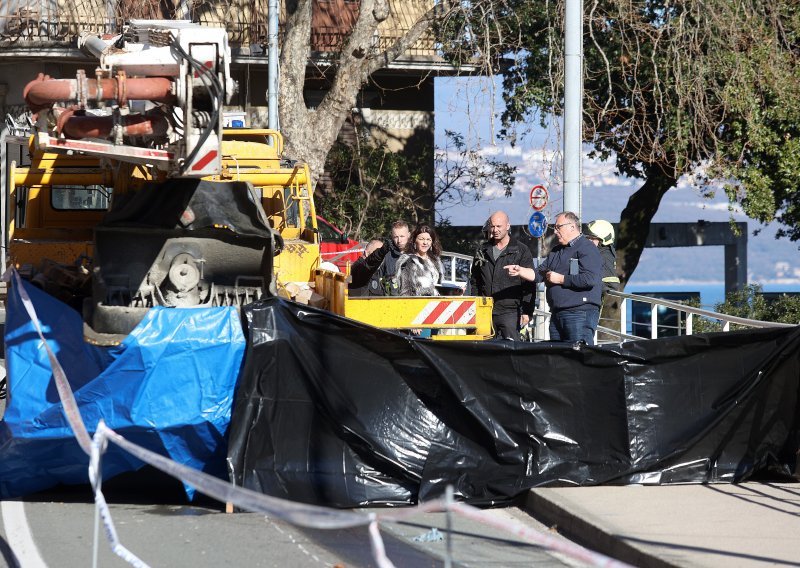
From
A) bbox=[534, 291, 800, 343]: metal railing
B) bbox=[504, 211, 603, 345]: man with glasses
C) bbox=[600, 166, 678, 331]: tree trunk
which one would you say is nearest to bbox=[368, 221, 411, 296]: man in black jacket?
bbox=[504, 211, 603, 345]: man with glasses

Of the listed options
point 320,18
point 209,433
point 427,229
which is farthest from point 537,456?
point 320,18

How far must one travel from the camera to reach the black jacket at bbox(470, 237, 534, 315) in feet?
35.6

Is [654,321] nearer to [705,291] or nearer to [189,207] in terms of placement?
[189,207]

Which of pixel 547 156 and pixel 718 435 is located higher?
pixel 547 156

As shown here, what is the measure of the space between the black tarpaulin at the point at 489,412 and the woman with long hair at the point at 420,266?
8.42ft

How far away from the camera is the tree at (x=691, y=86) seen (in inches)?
664

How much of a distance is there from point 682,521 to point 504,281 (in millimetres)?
3935

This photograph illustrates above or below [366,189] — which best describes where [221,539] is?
below

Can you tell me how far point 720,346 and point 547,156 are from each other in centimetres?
726

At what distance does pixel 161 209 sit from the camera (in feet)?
29.7

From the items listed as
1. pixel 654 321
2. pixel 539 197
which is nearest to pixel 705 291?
pixel 539 197

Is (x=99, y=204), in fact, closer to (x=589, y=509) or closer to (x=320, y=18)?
(x=589, y=509)

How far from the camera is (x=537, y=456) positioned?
27.1 ft

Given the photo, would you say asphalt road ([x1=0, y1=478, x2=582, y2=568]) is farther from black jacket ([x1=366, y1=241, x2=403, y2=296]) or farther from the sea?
the sea
